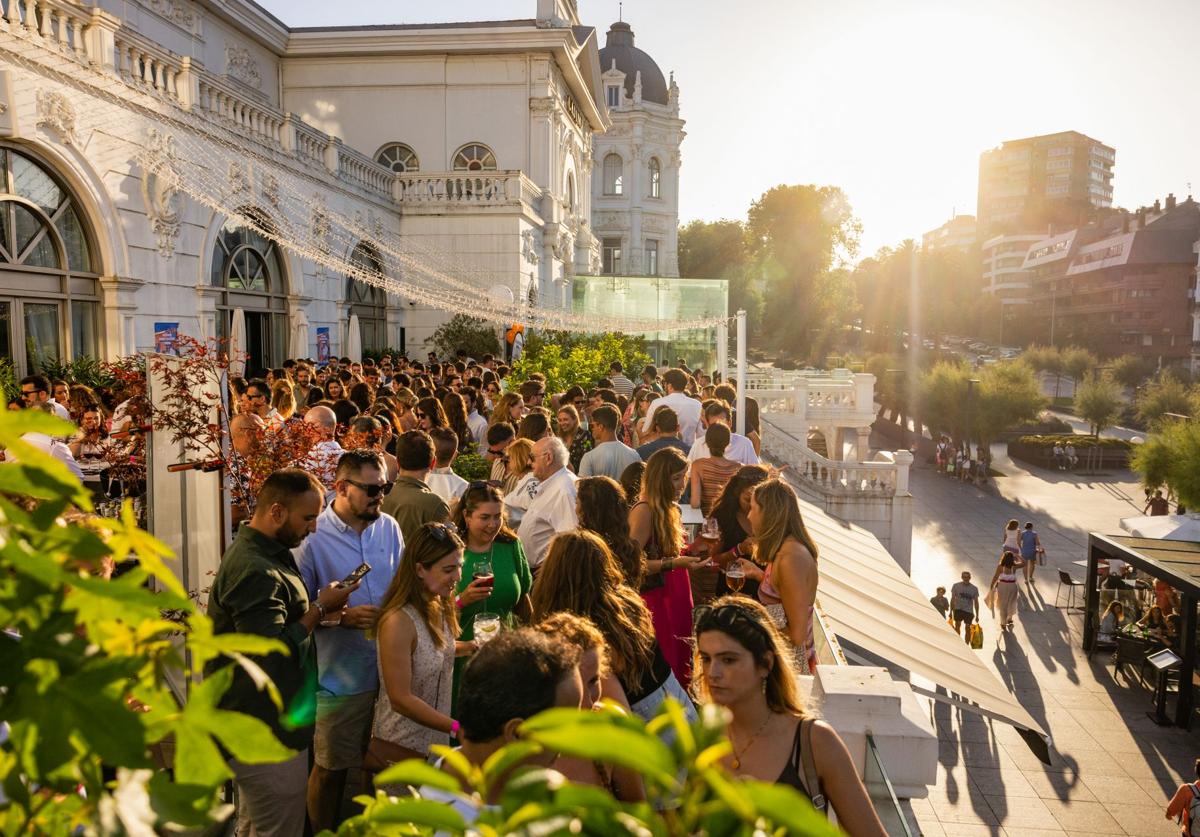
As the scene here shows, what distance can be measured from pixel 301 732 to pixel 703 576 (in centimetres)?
307

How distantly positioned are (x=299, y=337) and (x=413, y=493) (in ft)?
55.1

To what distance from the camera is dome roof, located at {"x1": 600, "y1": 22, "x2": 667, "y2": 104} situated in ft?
251

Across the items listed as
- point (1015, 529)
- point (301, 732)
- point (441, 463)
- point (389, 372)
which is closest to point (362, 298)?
point (389, 372)

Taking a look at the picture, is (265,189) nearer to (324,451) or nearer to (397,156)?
(324,451)

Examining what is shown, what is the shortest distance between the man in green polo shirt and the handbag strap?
106 inches

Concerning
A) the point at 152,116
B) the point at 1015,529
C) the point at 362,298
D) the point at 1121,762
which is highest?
the point at 152,116

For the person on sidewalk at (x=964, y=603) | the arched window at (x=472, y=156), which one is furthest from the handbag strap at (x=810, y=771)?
the arched window at (x=472, y=156)

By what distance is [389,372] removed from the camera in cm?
1825

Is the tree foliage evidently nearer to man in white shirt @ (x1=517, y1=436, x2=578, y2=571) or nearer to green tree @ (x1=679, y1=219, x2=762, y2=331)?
man in white shirt @ (x1=517, y1=436, x2=578, y2=571)

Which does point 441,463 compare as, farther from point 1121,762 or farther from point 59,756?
point 1121,762

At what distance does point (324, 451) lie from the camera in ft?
21.2

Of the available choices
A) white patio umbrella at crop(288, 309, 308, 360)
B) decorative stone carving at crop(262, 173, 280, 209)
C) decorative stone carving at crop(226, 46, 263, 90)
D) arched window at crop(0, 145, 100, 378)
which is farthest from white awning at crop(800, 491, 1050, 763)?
decorative stone carving at crop(226, 46, 263, 90)

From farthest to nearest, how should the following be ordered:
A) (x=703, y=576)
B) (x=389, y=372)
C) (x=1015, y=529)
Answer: (x=1015, y=529) → (x=389, y=372) → (x=703, y=576)

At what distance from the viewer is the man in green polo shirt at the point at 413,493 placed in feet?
16.5
